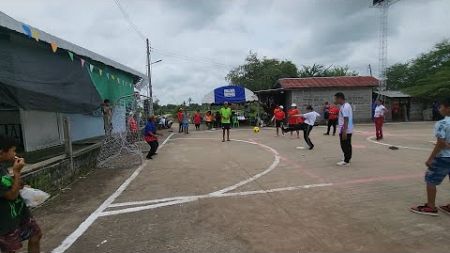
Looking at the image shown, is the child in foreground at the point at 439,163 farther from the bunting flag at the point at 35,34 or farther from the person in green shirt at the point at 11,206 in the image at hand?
the bunting flag at the point at 35,34

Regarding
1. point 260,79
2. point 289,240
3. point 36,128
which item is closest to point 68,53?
point 36,128

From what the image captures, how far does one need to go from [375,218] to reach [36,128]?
30.1 ft

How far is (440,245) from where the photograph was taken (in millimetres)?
4656

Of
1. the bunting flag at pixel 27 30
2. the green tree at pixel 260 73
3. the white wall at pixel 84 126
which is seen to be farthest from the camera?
the green tree at pixel 260 73

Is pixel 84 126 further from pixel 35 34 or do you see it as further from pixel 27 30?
pixel 27 30

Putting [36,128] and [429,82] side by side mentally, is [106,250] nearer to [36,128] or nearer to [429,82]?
[36,128]

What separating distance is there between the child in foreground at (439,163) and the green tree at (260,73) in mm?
43959

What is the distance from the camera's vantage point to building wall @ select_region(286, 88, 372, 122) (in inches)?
1185

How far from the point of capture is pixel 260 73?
52.6 meters

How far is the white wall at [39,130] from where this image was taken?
10.6 meters

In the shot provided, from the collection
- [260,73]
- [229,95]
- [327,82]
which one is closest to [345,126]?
[229,95]

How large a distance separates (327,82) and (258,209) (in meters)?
25.5

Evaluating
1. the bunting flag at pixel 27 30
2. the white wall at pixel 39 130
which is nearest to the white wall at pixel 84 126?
the white wall at pixel 39 130

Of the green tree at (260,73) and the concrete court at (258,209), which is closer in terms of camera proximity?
the concrete court at (258,209)
